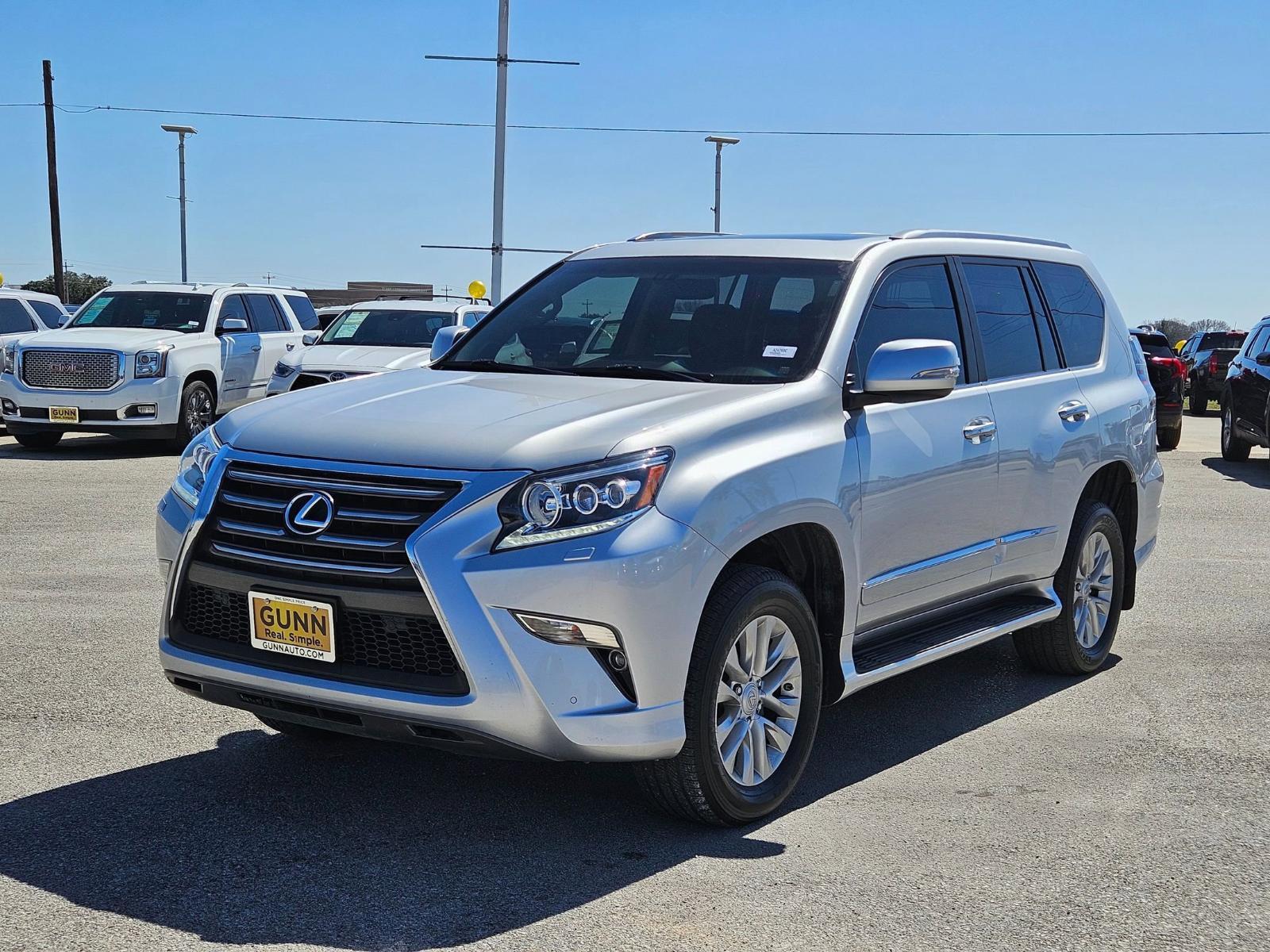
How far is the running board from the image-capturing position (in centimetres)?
519

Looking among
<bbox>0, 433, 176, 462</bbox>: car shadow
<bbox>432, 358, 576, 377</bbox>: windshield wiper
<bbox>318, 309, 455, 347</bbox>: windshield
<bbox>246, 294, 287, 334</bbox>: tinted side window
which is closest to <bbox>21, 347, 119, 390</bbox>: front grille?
<bbox>0, 433, 176, 462</bbox>: car shadow

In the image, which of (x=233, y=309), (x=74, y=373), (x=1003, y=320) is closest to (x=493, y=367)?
(x=1003, y=320)

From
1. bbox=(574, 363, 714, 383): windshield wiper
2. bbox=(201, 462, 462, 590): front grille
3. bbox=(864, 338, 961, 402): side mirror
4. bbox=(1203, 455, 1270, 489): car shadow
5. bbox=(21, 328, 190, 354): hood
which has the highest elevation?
bbox=(864, 338, 961, 402): side mirror

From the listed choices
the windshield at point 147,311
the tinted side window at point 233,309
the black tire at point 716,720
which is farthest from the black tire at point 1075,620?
the tinted side window at point 233,309

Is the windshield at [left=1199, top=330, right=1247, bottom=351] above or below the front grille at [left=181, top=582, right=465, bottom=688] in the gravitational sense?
below

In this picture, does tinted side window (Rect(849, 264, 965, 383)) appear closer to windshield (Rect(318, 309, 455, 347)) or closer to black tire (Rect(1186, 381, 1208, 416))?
windshield (Rect(318, 309, 455, 347))

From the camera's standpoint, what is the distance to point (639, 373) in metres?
5.23

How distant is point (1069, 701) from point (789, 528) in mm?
2264

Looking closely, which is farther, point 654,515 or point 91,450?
point 91,450

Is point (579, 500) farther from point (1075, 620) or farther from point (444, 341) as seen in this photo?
point (1075, 620)

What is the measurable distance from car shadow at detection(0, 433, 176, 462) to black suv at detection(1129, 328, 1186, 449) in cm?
1186

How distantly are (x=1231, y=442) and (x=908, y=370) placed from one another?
14381 mm

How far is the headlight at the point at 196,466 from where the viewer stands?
184 inches

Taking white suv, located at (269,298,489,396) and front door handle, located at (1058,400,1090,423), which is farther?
white suv, located at (269,298,489,396)
